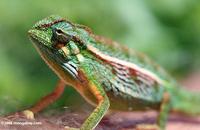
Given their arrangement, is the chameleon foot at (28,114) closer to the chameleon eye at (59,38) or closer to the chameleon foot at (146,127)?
the chameleon eye at (59,38)

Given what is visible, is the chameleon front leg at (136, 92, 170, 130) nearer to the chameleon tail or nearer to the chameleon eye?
the chameleon tail

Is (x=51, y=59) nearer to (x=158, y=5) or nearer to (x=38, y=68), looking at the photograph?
(x=38, y=68)

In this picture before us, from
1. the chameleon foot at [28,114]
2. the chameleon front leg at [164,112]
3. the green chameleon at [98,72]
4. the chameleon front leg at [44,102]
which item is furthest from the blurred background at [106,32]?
the chameleon foot at [28,114]

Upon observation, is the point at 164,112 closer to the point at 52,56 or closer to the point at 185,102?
the point at 185,102

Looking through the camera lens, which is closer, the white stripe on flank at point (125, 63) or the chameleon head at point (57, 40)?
the chameleon head at point (57, 40)

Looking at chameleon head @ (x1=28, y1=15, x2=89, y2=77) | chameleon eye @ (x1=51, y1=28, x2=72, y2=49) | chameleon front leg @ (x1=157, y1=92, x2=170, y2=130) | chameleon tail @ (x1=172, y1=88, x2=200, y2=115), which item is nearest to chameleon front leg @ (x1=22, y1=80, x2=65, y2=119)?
chameleon head @ (x1=28, y1=15, x2=89, y2=77)
